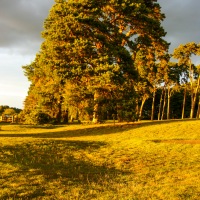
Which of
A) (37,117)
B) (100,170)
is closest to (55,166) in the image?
(100,170)

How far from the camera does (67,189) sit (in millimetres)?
11578

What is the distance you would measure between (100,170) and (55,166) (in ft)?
7.31

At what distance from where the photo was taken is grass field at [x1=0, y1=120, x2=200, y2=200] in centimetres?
1117

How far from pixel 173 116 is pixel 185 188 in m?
72.9

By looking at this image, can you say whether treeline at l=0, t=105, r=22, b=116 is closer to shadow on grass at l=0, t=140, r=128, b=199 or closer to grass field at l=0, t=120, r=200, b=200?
shadow on grass at l=0, t=140, r=128, b=199

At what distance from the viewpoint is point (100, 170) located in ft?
49.6

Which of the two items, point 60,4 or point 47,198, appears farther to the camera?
point 60,4

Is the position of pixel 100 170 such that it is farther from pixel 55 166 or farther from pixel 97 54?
pixel 97 54

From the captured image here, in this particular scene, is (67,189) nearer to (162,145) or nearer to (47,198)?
(47,198)

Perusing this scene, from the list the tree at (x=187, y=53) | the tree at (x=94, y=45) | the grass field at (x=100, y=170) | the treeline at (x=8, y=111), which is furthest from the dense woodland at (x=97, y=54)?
the treeline at (x=8, y=111)

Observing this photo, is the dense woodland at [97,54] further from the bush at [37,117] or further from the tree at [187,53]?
the tree at [187,53]

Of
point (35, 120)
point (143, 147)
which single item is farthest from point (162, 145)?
point (35, 120)

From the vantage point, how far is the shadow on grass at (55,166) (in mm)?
12266

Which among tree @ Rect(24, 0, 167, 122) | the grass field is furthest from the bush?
the grass field
